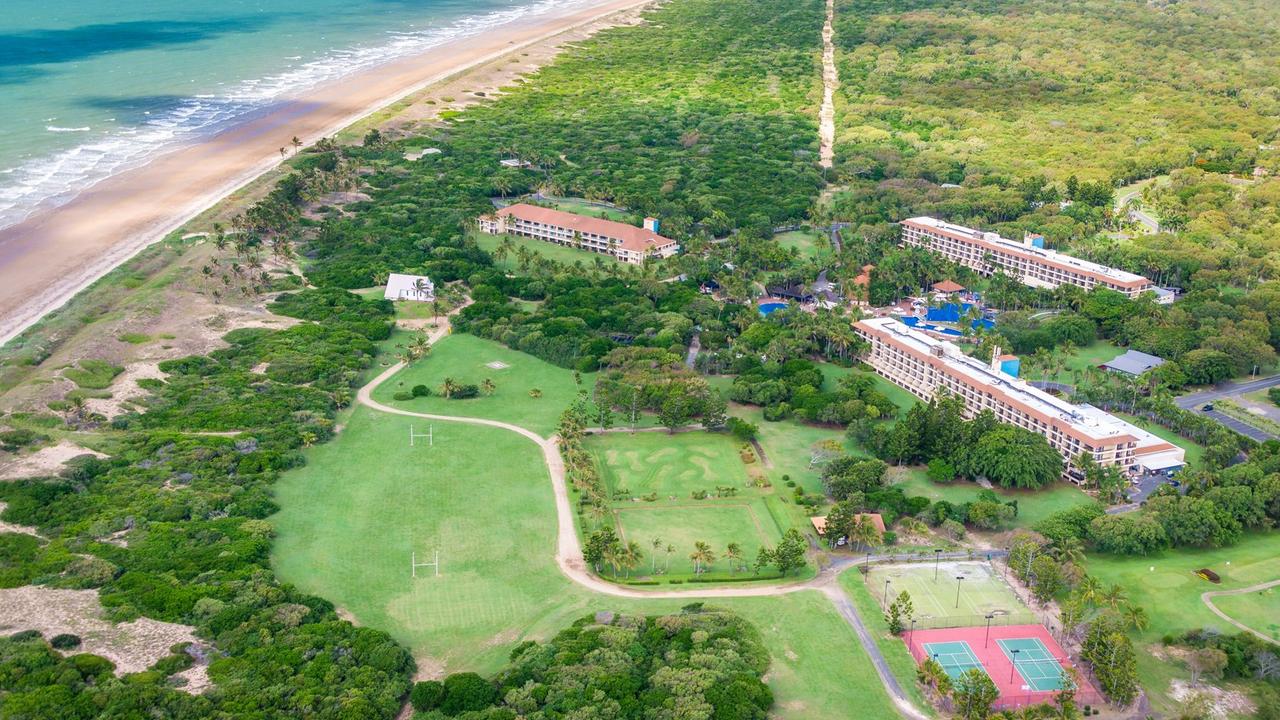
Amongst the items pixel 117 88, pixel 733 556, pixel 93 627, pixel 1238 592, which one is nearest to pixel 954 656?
pixel 733 556

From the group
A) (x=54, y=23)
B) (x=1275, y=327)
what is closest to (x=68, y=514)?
(x=1275, y=327)

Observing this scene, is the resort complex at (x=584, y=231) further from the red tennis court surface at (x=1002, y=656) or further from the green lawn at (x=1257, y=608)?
the green lawn at (x=1257, y=608)

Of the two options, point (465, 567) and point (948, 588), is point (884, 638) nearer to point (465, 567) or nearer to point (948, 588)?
point (948, 588)

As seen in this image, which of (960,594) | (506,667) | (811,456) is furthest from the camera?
(811,456)

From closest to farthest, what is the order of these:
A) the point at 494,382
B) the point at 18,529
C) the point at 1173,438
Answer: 1. the point at 18,529
2. the point at 1173,438
3. the point at 494,382

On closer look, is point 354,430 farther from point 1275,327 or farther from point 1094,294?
point 1275,327

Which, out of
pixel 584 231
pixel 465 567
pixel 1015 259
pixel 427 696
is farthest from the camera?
pixel 584 231

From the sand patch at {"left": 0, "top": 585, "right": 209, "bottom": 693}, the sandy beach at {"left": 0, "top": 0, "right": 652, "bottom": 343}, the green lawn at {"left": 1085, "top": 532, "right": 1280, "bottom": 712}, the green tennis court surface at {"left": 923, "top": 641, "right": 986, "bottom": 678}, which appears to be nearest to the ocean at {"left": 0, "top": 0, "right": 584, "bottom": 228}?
the sandy beach at {"left": 0, "top": 0, "right": 652, "bottom": 343}
